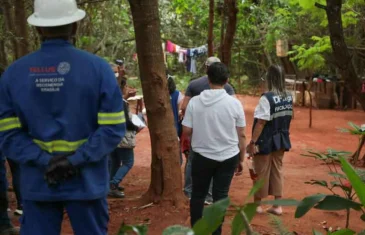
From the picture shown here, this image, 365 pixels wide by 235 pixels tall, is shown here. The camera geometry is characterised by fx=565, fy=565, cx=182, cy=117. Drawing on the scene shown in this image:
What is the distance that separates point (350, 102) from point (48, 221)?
21.4 meters

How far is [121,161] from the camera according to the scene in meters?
7.55

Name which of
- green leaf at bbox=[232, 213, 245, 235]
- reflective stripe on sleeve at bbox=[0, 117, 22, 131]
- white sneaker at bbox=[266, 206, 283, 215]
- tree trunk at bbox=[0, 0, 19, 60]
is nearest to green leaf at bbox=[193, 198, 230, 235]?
green leaf at bbox=[232, 213, 245, 235]

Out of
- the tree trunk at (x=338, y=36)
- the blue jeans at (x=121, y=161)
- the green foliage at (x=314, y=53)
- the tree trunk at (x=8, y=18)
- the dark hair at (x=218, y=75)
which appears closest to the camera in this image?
the tree trunk at (x=338, y=36)

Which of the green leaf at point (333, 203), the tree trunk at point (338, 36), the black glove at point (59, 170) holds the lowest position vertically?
the black glove at point (59, 170)

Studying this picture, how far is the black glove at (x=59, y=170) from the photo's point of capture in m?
2.91

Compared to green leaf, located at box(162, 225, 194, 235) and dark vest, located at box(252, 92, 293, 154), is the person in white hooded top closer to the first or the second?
dark vest, located at box(252, 92, 293, 154)

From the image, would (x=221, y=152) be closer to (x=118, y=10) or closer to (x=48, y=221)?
(x=48, y=221)

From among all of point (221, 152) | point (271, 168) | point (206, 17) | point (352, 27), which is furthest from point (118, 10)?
point (221, 152)

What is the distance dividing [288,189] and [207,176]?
12.4ft

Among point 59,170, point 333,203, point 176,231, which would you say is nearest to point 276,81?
point 59,170

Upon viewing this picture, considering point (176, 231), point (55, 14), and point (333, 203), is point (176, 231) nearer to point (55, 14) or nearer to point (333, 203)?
point (333, 203)

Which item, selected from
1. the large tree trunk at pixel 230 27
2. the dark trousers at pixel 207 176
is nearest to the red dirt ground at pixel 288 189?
the dark trousers at pixel 207 176

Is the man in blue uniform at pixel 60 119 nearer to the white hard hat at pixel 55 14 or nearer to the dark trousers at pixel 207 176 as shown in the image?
the white hard hat at pixel 55 14

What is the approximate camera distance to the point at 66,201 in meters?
3.02
